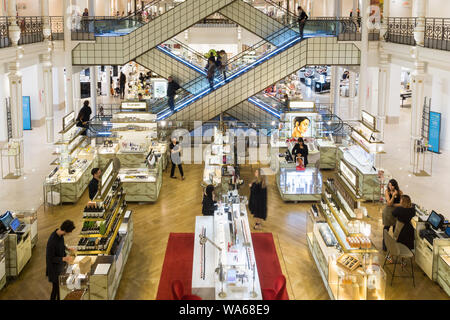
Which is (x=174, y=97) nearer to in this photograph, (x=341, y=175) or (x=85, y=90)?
(x=341, y=175)

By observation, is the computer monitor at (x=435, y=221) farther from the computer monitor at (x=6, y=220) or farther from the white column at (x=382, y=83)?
the white column at (x=382, y=83)

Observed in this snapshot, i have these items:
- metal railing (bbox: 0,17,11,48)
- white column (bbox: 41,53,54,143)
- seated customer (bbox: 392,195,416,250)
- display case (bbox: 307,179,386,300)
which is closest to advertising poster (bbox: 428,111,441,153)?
seated customer (bbox: 392,195,416,250)

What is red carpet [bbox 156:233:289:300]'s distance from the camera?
9.29 metres

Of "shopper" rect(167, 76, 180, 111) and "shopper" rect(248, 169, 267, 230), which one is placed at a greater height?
"shopper" rect(167, 76, 180, 111)

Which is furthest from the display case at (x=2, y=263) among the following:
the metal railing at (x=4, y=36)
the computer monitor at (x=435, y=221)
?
the metal railing at (x=4, y=36)

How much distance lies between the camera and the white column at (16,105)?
15508 millimetres

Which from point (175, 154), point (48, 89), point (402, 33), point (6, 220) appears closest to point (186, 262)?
point (6, 220)

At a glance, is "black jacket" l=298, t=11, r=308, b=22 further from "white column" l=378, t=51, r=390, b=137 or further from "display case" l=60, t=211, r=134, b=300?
"display case" l=60, t=211, r=134, b=300

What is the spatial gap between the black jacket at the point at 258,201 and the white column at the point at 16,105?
7.58 meters

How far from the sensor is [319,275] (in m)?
9.60

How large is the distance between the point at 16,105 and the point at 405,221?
1112 cm

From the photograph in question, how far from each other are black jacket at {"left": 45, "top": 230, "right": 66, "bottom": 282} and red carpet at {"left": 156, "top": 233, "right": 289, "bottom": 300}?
63.5 inches

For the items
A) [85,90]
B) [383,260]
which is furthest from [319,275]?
[85,90]

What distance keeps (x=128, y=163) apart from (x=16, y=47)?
441cm
